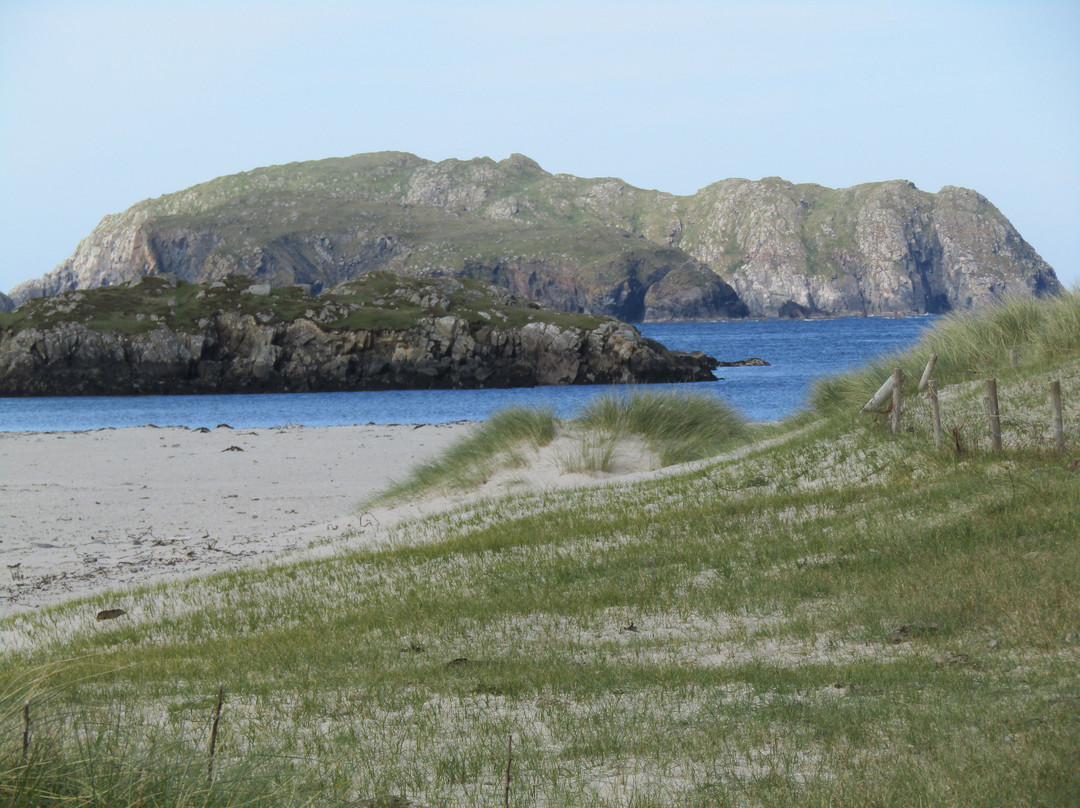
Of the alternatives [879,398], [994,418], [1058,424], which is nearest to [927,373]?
[879,398]

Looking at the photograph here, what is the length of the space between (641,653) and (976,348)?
16861mm

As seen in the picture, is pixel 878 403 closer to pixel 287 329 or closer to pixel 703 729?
pixel 703 729

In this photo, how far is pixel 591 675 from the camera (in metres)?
7.59

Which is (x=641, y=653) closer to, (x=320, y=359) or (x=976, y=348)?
(x=976, y=348)

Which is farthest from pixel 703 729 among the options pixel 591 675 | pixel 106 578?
pixel 106 578

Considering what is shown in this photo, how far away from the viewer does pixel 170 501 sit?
70.7 ft

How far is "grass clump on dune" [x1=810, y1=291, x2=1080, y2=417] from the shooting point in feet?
68.8

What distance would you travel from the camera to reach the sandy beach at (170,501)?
51.0 ft

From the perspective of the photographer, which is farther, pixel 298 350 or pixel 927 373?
pixel 298 350

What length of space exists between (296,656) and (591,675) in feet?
9.19

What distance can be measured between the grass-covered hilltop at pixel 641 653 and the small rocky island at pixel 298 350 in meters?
59.3

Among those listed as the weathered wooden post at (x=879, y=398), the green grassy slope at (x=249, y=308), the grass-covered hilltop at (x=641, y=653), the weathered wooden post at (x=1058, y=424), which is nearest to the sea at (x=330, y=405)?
the green grassy slope at (x=249, y=308)

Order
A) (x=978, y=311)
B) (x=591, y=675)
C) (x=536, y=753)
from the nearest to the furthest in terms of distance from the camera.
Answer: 1. (x=536, y=753)
2. (x=591, y=675)
3. (x=978, y=311)

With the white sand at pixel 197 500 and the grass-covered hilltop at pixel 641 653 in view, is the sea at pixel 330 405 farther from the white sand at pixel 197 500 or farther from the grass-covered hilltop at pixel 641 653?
the grass-covered hilltop at pixel 641 653
